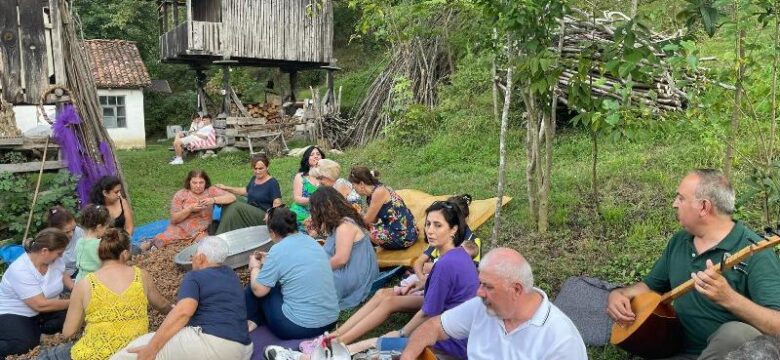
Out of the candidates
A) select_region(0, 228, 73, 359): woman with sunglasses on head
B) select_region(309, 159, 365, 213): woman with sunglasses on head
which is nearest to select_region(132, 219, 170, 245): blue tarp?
select_region(309, 159, 365, 213): woman with sunglasses on head

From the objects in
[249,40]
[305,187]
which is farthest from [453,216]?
[249,40]

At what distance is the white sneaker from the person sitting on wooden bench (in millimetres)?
13603

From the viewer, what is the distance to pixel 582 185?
757 cm

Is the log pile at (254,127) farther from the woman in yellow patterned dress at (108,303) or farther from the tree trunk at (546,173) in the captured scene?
the woman in yellow patterned dress at (108,303)

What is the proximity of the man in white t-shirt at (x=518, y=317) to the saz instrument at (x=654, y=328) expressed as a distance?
35.2 inches

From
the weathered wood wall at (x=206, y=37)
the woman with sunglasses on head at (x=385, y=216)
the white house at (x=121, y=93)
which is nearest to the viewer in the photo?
the woman with sunglasses on head at (x=385, y=216)

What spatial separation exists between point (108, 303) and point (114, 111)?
20201 mm

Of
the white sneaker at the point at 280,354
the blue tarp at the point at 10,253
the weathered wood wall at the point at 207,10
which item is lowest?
the blue tarp at the point at 10,253

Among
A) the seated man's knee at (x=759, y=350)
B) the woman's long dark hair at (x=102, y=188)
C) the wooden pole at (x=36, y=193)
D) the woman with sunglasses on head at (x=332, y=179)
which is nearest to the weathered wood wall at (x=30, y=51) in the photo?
the wooden pole at (x=36, y=193)

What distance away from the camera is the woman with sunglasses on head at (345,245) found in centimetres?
558

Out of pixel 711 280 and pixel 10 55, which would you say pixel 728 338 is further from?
pixel 10 55

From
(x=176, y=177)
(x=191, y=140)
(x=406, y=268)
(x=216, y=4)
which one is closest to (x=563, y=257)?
(x=406, y=268)

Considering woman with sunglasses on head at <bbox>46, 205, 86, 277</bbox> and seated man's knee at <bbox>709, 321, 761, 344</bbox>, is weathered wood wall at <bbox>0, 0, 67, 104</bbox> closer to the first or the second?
woman with sunglasses on head at <bbox>46, 205, 86, 277</bbox>

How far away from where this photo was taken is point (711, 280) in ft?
10.2
